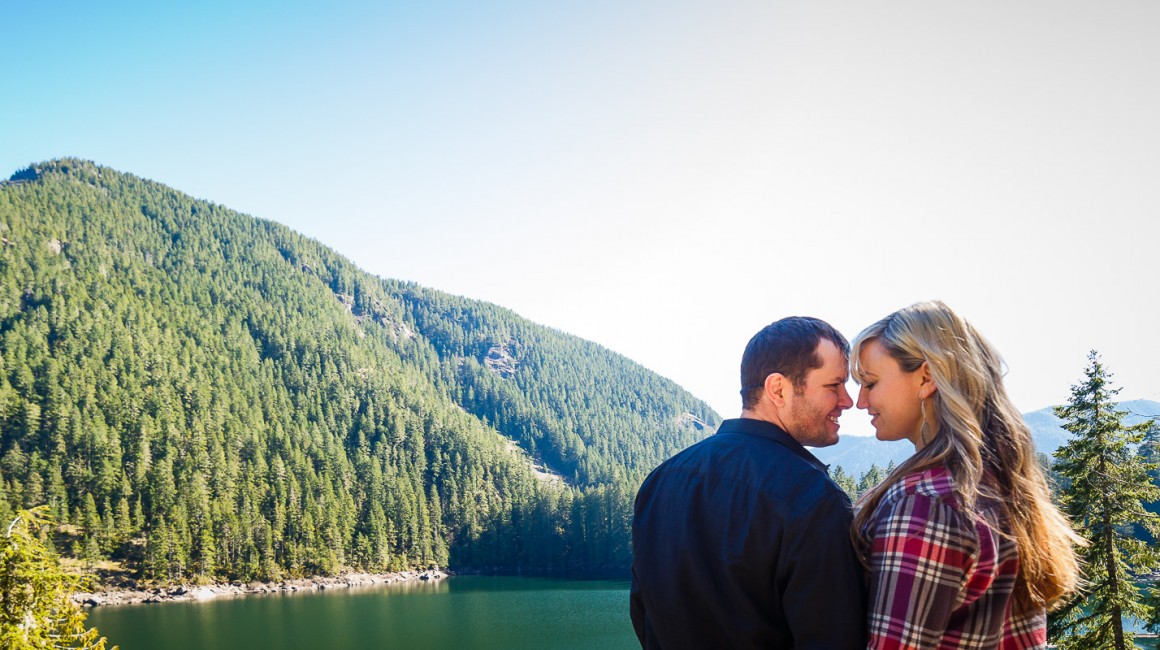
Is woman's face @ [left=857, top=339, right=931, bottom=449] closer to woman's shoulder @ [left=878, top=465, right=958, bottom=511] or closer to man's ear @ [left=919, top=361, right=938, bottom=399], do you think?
man's ear @ [left=919, top=361, right=938, bottom=399]

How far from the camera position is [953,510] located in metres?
2.31

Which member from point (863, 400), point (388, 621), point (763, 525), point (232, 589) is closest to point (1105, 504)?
point (863, 400)

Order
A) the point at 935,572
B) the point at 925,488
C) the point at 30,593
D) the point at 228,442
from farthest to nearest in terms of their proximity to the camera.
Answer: the point at 228,442
the point at 30,593
the point at 925,488
the point at 935,572

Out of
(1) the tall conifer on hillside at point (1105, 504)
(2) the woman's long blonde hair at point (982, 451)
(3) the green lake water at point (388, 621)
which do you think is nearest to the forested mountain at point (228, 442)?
(3) the green lake water at point (388, 621)

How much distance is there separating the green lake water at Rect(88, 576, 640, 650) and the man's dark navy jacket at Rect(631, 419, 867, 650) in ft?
147

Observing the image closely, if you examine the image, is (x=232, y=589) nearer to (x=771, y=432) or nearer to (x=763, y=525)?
(x=771, y=432)

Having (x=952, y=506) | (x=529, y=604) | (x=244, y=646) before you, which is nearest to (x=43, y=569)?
(x=952, y=506)

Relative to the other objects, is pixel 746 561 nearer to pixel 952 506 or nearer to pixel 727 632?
pixel 727 632

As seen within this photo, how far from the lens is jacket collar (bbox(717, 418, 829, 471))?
9.33 ft

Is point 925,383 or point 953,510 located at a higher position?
point 925,383

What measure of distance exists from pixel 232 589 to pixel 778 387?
86.5m

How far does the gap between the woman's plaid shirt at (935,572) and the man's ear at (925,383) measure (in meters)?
0.36

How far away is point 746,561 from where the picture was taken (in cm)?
253

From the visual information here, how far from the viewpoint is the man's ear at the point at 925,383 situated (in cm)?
270
